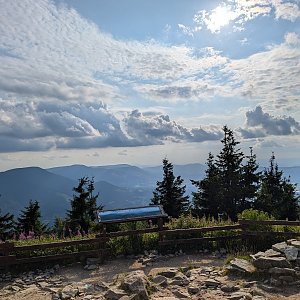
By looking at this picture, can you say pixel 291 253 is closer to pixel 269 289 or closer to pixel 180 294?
pixel 269 289

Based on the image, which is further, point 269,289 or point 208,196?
point 208,196

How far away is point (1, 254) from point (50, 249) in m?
1.88

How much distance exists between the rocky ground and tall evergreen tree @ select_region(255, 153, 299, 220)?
27.9m

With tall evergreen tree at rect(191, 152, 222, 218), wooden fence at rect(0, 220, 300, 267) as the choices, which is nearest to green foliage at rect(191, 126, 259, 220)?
tall evergreen tree at rect(191, 152, 222, 218)

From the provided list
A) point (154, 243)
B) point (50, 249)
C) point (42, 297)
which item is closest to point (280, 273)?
point (154, 243)

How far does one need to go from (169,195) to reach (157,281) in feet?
116

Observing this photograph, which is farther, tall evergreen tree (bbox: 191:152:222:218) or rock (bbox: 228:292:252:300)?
tall evergreen tree (bbox: 191:152:222:218)

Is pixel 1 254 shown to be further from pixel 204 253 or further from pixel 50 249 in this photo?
pixel 204 253

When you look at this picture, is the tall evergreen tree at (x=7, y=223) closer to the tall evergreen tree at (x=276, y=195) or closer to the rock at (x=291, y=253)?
the tall evergreen tree at (x=276, y=195)

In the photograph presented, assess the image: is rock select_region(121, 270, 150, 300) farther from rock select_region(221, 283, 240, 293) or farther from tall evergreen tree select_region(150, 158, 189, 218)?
tall evergreen tree select_region(150, 158, 189, 218)

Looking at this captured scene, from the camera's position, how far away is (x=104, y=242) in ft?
45.1

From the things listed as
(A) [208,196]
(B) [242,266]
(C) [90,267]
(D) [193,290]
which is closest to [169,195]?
(A) [208,196]

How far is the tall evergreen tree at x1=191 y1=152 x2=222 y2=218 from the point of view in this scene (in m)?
39.6

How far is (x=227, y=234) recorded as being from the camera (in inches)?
583
